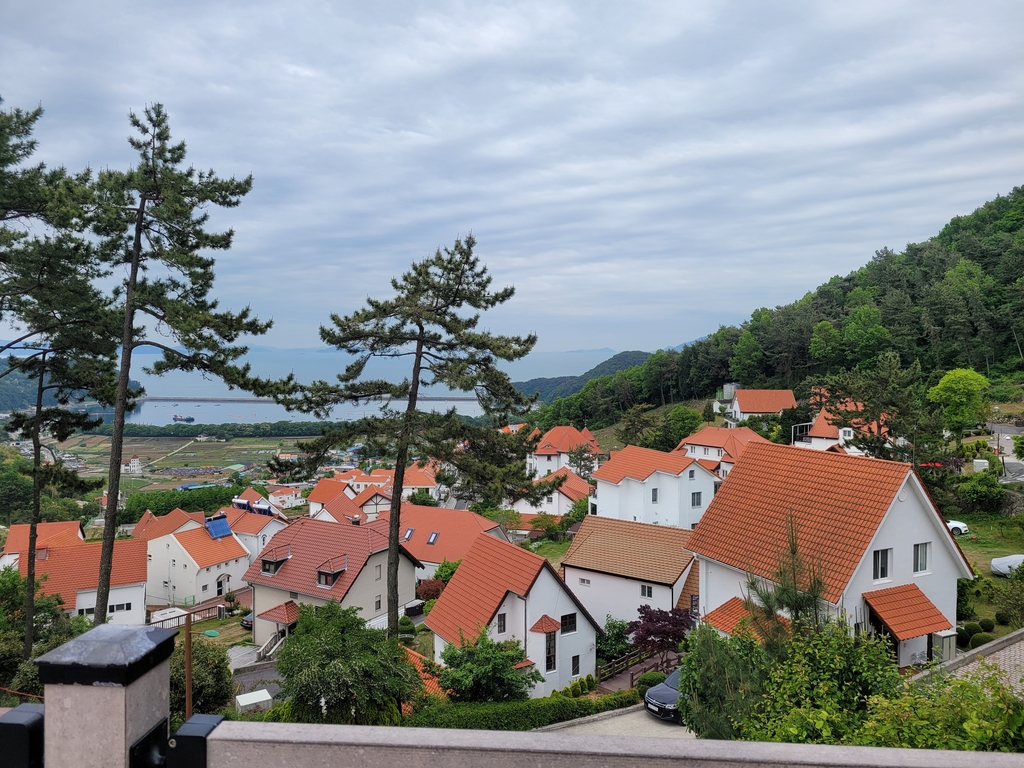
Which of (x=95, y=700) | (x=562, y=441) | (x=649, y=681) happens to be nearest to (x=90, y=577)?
(x=649, y=681)

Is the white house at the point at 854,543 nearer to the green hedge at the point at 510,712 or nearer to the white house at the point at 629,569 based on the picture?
the green hedge at the point at 510,712

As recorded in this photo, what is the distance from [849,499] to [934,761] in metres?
14.2

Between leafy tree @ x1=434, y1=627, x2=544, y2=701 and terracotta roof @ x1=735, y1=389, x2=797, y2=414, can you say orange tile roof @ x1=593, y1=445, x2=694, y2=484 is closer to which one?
leafy tree @ x1=434, y1=627, x2=544, y2=701

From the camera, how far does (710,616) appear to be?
631 inches

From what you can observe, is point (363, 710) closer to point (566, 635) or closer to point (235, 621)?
point (566, 635)

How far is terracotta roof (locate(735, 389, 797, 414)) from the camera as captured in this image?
78625mm

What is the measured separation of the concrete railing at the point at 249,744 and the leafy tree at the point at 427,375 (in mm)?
14032

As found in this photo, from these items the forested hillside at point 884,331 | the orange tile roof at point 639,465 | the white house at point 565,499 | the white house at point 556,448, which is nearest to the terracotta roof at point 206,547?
the white house at point 565,499

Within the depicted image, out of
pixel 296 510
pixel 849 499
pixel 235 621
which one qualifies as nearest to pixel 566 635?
pixel 849 499

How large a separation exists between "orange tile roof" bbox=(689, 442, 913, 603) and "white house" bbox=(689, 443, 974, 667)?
0.03 meters

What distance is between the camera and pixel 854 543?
14328mm

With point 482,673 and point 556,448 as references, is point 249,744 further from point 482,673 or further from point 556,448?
point 556,448

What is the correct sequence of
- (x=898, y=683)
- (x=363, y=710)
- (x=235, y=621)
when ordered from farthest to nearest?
1. (x=235, y=621)
2. (x=363, y=710)
3. (x=898, y=683)

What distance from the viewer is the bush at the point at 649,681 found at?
16.5m
